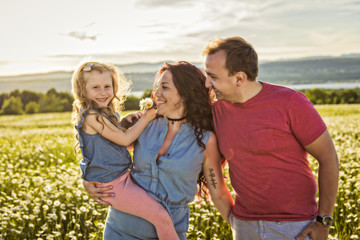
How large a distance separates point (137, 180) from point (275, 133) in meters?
1.49

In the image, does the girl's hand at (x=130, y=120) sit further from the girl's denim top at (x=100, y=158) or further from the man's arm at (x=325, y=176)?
the man's arm at (x=325, y=176)

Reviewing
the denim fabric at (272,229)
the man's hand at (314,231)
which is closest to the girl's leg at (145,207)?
the denim fabric at (272,229)

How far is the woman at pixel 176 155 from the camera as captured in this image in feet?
11.7

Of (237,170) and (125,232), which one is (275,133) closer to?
(237,170)

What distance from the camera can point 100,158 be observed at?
3721mm

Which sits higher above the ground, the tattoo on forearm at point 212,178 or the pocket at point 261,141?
the pocket at point 261,141

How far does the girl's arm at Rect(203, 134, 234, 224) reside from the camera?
3713 mm

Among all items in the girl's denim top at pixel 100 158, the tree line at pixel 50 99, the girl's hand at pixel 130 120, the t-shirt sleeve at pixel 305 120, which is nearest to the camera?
the t-shirt sleeve at pixel 305 120

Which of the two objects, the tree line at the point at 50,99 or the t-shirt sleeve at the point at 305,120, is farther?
the tree line at the point at 50,99

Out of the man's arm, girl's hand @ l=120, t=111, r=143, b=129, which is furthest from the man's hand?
girl's hand @ l=120, t=111, r=143, b=129

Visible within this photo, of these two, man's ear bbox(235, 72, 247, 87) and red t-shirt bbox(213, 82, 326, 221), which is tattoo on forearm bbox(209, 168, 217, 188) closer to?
red t-shirt bbox(213, 82, 326, 221)

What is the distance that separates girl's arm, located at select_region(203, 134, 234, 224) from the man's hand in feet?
2.80

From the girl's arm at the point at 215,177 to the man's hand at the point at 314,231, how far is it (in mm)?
853

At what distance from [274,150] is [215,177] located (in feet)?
2.41
